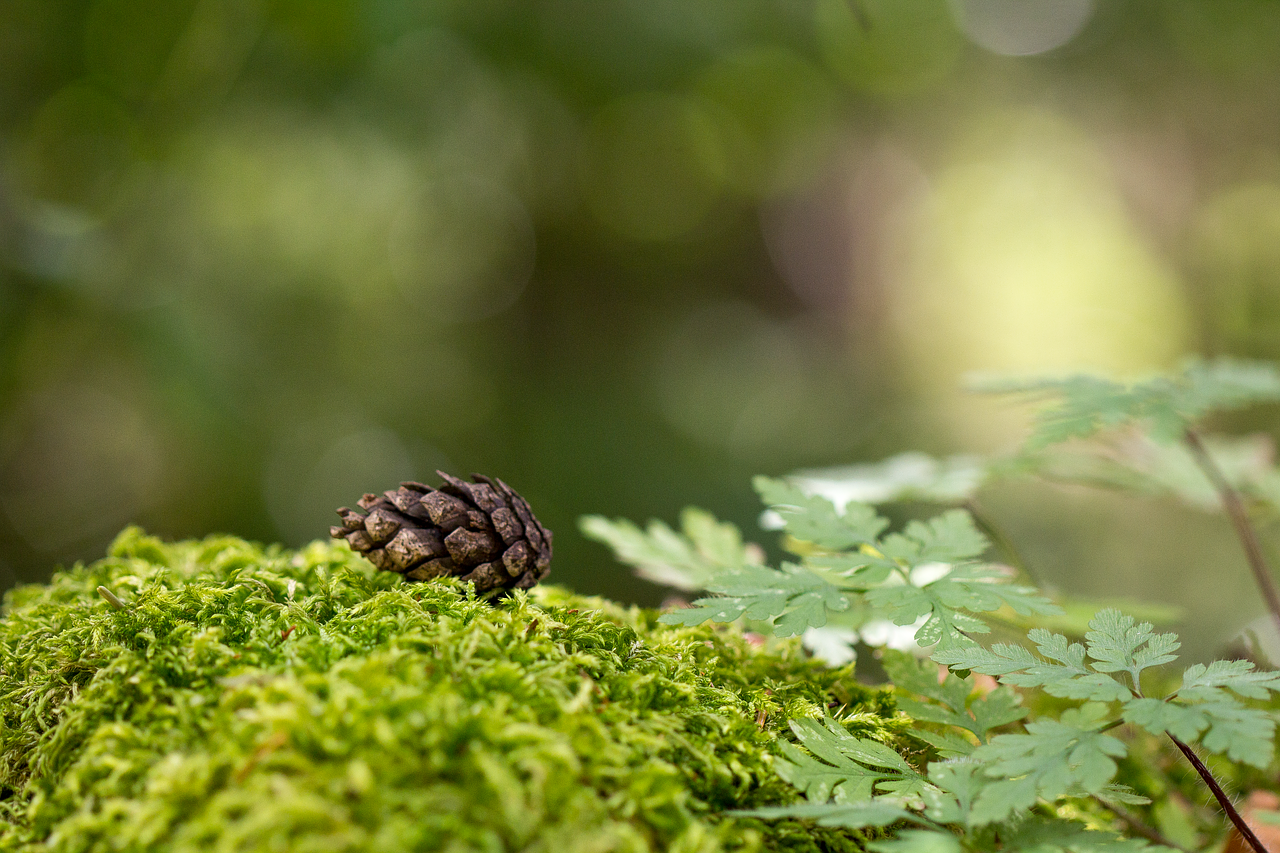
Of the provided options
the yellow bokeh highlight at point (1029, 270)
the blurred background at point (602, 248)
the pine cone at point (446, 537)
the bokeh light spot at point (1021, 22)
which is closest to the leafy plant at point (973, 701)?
the pine cone at point (446, 537)

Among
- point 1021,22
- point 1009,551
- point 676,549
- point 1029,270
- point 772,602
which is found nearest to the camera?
point 772,602

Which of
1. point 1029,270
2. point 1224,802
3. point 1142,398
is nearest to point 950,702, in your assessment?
point 1224,802

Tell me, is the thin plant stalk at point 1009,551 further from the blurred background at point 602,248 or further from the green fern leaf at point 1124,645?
the blurred background at point 602,248

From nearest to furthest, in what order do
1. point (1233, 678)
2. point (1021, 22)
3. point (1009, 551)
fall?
point (1233, 678), point (1009, 551), point (1021, 22)

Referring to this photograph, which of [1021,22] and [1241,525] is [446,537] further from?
[1021,22]

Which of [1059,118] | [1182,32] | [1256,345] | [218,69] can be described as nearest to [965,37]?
[1059,118]

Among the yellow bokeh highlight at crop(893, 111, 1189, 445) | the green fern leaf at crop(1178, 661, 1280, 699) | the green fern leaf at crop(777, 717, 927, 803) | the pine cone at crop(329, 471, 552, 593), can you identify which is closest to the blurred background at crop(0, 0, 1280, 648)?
the yellow bokeh highlight at crop(893, 111, 1189, 445)

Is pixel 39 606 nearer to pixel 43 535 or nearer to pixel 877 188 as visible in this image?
pixel 43 535
